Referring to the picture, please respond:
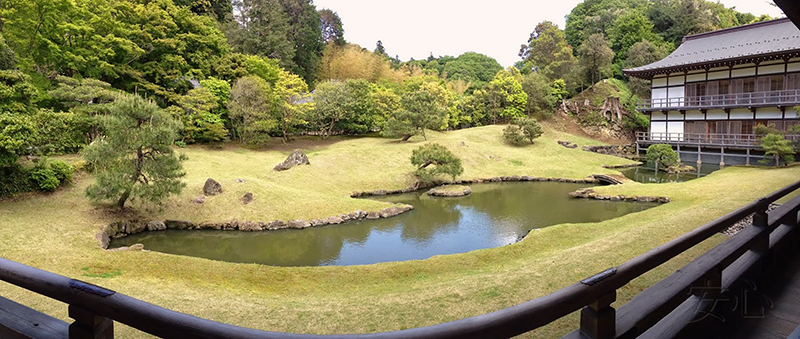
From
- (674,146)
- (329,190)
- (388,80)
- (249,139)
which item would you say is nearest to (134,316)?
(329,190)

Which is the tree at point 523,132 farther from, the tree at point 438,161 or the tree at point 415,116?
the tree at point 438,161

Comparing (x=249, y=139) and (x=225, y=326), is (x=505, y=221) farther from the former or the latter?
(x=249, y=139)

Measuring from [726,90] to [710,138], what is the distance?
303cm

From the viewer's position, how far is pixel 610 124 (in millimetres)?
35500

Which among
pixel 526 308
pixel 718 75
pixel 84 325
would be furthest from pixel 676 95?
pixel 84 325

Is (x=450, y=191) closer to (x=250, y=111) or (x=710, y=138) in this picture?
(x=250, y=111)

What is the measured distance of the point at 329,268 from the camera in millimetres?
8867

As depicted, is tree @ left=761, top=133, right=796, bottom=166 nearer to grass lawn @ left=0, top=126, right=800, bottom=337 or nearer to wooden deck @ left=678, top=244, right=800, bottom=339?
grass lawn @ left=0, top=126, right=800, bottom=337

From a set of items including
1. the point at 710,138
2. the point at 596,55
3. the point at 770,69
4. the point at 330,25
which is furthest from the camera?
the point at 330,25

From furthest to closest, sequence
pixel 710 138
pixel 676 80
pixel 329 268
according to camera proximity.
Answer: pixel 676 80 < pixel 710 138 < pixel 329 268

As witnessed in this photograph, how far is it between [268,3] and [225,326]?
41.8 metres

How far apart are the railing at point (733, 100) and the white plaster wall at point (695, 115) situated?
2.14 feet

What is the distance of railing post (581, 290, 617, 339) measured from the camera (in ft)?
5.42

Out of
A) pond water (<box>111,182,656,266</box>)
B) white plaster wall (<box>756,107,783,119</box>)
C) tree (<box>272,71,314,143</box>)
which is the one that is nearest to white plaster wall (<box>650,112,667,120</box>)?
white plaster wall (<box>756,107,783,119</box>)
